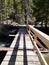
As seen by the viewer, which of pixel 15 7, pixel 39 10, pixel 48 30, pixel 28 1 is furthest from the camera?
pixel 15 7

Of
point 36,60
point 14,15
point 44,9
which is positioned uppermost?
point 36,60

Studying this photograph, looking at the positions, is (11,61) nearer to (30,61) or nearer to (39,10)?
(30,61)

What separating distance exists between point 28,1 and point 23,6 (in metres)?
2.43

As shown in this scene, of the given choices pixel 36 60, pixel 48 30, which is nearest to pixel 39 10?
pixel 48 30

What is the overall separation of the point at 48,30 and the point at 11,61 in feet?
105

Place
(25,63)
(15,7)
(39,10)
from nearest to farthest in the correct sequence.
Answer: (25,63) < (39,10) < (15,7)

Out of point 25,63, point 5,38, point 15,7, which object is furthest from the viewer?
point 15,7

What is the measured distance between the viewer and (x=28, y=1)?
190 feet

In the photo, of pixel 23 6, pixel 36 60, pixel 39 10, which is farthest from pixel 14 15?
pixel 36 60

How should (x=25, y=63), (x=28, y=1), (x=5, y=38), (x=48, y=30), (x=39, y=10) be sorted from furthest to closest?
(x=28, y=1) → (x=39, y=10) → (x=48, y=30) → (x=5, y=38) → (x=25, y=63)

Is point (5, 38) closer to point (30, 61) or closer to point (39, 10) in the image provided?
point (39, 10)

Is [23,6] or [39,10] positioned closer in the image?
[39,10]

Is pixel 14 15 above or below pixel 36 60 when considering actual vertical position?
below

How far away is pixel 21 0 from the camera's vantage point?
61.2m
